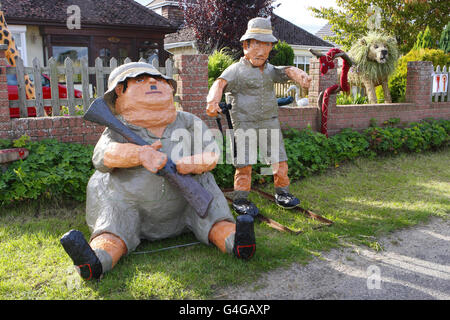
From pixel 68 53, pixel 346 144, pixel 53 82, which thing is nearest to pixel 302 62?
pixel 68 53

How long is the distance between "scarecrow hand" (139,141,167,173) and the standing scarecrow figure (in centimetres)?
114

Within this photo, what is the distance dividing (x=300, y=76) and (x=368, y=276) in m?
1.93

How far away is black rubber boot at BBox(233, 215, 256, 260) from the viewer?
2.79 metres

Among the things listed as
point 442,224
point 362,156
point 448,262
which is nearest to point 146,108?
point 448,262

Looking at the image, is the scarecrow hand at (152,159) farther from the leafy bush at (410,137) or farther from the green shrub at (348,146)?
the leafy bush at (410,137)

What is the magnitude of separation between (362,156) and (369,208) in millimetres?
2327

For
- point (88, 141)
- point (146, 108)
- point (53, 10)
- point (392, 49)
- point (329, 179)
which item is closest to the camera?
point (146, 108)

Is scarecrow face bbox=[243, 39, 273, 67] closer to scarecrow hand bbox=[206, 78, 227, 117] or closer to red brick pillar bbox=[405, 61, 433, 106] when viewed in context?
scarecrow hand bbox=[206, 78, 227, 117]

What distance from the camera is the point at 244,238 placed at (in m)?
2.87

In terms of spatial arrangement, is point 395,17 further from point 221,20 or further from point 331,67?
point 331,67

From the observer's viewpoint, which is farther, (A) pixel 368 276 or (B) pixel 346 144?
(B) pixel 346 144

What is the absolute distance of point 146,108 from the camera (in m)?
3.07

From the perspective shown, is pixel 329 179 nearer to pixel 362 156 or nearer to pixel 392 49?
pixel 362 156

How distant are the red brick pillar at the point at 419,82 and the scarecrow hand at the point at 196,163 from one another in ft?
20.3
